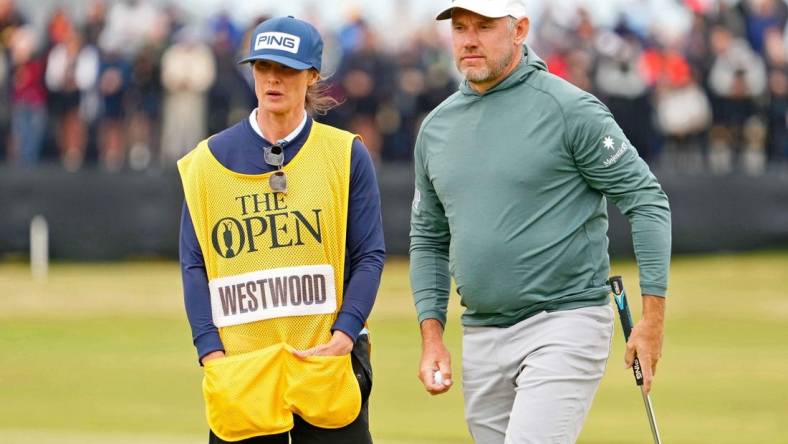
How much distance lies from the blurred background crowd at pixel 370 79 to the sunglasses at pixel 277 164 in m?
15.7

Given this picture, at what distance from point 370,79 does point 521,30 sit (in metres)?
15.8

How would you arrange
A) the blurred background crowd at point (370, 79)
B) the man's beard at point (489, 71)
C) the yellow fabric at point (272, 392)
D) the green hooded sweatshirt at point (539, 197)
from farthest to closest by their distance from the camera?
the blurred background crowd at point (370, 79)
the man's beard at point (489, 71)
the green hooded sweatshirt at point (539, 197)
the yellow fabric at point (272, 392)

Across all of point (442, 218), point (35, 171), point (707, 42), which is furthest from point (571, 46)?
point (442, 218)

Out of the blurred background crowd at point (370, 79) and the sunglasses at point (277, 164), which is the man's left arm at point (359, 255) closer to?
the sunglasses at point (277, 164)

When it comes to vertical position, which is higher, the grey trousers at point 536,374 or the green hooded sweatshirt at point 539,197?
the green hooded sweatshirt at point 539,197

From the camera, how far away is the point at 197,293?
5.75 m

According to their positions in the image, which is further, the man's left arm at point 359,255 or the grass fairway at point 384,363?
the grass fairway at point 384,363

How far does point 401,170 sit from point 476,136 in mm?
15157

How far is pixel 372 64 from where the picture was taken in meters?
21.7

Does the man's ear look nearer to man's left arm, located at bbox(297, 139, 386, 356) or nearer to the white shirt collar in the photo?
man's left arm, located at bbox(297, 139, 386, 356)

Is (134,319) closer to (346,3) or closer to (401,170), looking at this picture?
(401,170)

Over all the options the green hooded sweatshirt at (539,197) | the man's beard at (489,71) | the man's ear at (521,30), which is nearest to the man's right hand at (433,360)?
the green hooded sweatshirt at (539,197)

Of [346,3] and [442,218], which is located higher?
[346,3]

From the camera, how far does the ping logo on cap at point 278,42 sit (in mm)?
5707
